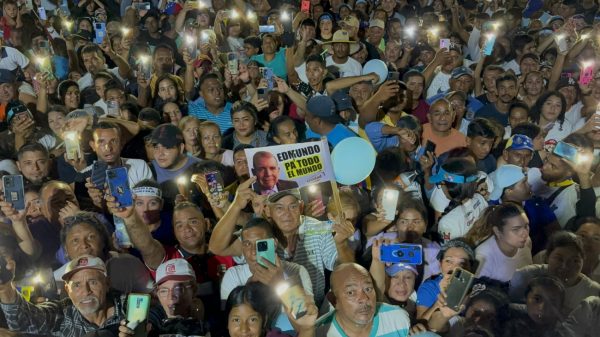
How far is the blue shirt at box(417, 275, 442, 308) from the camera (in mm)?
3539

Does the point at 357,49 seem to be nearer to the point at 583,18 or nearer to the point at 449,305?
the point at 583,18

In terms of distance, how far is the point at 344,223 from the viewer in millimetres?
3719

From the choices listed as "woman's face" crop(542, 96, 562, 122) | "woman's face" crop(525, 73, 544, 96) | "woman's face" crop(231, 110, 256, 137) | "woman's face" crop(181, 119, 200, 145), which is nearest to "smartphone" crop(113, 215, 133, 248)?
"woman's face" crop(181, 119, 200, 145)

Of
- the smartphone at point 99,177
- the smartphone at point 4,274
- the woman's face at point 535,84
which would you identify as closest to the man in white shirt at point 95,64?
the smartphone at point 99,177

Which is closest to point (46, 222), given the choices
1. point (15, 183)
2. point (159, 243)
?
point (15, 183)

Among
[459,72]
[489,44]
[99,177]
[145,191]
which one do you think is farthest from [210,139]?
[489,44]

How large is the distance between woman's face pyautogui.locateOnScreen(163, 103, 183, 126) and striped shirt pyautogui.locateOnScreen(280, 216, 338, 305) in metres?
2.17

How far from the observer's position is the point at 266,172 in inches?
152

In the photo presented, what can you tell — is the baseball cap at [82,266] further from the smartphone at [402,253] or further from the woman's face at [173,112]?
the woman's face at [173,112]

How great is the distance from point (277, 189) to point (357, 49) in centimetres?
395

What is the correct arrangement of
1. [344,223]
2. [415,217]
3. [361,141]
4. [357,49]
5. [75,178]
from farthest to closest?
[357,49], [75,178], [361,141], [415,217], [344,223]

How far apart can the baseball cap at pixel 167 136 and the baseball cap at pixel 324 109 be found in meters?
1.19

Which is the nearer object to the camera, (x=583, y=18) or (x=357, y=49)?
(x=357, y=49)

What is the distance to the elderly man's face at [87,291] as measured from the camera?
3107mm
